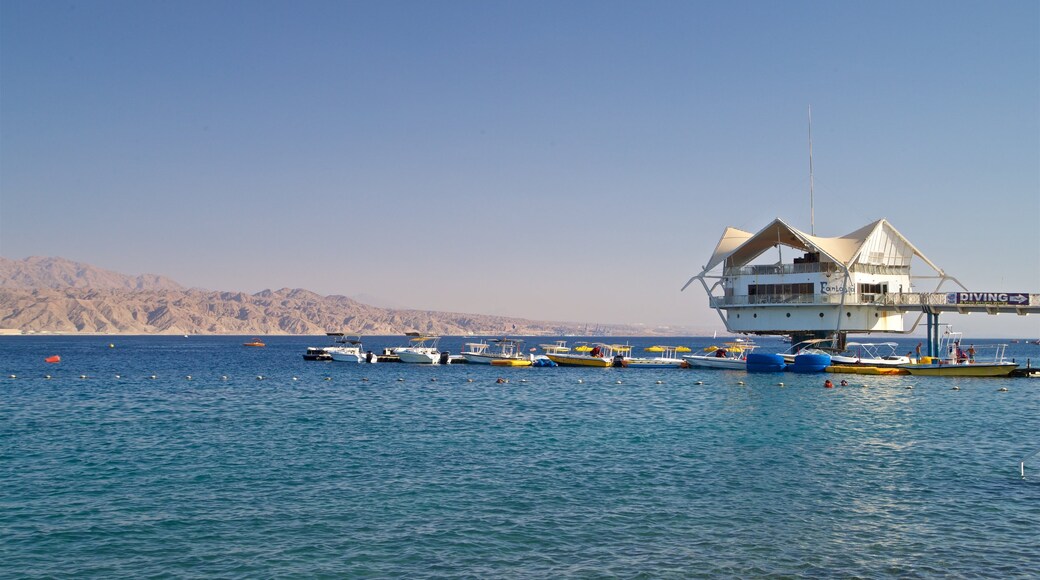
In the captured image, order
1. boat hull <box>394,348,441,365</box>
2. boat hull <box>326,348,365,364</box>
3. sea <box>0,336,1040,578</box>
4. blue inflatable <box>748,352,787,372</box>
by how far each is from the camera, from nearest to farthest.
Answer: sea <box>0,336,1040,578</box> < blue inflatable <box>748,352,787,372</box> < boat hull <box>394,348,441,365</box> < boat hull <box>326,348,365,364</box>

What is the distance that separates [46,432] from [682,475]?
82.2ft

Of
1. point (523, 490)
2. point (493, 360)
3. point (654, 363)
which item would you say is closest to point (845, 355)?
point (654, 363)

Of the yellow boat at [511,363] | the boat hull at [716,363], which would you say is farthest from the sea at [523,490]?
the yellow boat at [511,363]

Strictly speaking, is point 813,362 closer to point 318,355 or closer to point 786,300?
point 786,300

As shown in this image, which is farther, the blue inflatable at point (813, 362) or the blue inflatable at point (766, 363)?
the blue inflatable at point (766, 363)

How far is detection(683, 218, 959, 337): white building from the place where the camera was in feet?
222

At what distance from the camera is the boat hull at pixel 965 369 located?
Answer: 196 feet

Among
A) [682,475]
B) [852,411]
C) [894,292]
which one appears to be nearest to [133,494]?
[682,475]

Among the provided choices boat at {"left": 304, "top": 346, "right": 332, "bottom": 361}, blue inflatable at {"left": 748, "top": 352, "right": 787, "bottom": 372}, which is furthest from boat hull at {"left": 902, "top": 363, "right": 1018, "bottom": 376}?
boat at {"left": 304, "top": 346, "right": 332, "bottom": 361}

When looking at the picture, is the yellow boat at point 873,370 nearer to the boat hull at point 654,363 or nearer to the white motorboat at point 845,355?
the white motorboat at point 845,355

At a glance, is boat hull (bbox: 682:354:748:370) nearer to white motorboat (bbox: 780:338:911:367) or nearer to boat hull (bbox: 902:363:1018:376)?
white motorboat (bbox: 780:338:911:367)

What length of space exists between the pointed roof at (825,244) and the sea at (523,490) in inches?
1021

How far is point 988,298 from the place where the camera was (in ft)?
215

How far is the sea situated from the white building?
24.0m
